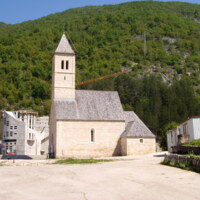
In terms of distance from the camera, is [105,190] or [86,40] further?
[86,40]

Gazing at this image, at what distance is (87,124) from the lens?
1328 inches

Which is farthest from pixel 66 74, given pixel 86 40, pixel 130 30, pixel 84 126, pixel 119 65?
pixel 130 30

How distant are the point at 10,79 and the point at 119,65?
33.4 meters

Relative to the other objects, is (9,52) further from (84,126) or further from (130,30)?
(84,126)

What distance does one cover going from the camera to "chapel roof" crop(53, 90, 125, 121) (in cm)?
3344

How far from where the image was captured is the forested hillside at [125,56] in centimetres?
6412

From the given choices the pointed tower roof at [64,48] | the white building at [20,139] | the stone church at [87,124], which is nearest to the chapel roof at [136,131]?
the stone church at [87,124]

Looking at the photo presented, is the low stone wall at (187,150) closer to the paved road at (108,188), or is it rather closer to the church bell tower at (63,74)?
the paved road at (108,188)

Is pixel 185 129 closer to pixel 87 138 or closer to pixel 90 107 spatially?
pixel 87 138

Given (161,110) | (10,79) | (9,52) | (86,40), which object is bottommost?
(161,110)

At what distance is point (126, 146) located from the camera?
32844 millimetres

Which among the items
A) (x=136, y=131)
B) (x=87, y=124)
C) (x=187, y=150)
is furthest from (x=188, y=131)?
(x=87, y=124)

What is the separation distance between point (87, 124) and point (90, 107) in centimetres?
195

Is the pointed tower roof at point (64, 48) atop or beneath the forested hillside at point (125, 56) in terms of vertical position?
beneath
